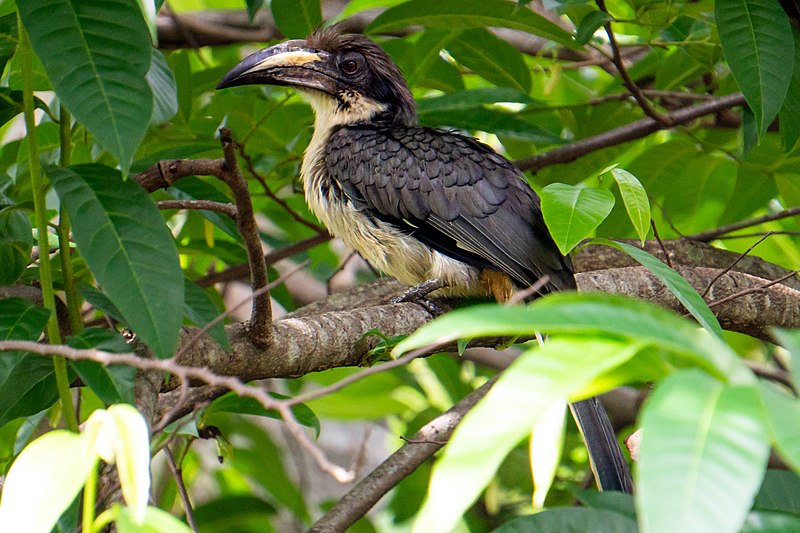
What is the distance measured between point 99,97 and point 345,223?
5.82 ft

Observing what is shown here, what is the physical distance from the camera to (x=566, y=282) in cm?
297

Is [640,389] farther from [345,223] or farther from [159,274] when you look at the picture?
[159,274]

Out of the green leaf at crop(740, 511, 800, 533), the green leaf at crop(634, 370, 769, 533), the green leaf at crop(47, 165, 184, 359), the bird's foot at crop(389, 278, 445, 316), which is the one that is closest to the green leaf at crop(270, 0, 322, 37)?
the bird's foot at crop(389, 278, 445, 316)

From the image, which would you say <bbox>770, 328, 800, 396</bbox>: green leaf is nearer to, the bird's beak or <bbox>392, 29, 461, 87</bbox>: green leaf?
<bbox>392, 29, 461, 87</bbox>: green leaf

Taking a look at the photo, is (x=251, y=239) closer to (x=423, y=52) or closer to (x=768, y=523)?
(x=768, y=523)

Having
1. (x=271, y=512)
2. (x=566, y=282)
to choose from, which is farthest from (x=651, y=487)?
(x=271, y=512)

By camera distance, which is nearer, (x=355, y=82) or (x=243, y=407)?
(x=243, y=407)

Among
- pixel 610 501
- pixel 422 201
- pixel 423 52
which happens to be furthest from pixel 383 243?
pixel 610 501

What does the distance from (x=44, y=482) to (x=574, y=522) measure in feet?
2.44

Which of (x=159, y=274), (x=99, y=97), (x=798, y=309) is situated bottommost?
(x=798, y=309)

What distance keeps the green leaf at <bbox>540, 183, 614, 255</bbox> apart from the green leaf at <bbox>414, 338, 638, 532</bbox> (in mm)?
938

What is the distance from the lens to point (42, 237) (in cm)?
188

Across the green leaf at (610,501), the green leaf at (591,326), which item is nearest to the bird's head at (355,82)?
the green leaf at (610,501)

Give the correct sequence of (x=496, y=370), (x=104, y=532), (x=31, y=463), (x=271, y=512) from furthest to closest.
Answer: (x=496, y=370), (x=271, y=512), (x=104, y=532), (x=31, y=463)
